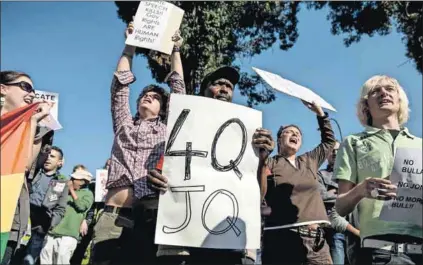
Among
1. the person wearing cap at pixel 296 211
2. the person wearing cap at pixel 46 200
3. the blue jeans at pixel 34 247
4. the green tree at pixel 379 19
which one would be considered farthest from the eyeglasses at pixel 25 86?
the green tree at pixel 379 19

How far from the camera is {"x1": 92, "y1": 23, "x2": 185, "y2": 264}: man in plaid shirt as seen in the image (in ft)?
9.97

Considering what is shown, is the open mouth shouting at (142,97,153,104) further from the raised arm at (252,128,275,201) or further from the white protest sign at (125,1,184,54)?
the raised arm at (252,128,275,201)

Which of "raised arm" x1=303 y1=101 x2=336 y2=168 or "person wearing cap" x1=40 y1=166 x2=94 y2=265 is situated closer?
"raised arm" x1=303 y1=101 x2=336 y2=168

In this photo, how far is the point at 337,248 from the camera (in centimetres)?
486

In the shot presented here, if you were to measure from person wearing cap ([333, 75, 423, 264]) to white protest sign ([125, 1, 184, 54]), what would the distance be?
147cm

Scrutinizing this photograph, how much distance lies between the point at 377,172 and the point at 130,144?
1.42 meters

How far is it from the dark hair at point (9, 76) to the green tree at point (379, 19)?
11409 millimetres

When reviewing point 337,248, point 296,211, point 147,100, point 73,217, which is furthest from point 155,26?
point 73,217

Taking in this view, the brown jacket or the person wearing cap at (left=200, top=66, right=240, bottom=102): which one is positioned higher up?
the person wearing cap at (left=200, top=66, right=240, bottom=102)

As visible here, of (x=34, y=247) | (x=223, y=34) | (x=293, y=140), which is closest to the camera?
(x=293, y=140)

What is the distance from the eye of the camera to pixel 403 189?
7.89 ft

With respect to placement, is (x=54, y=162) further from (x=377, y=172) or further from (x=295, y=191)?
(x=377, y=172)

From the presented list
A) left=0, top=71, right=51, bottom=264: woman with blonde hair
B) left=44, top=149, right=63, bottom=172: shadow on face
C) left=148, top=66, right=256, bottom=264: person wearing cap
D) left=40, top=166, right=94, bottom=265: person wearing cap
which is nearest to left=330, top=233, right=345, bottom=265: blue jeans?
left=148, top=66, right=256, bottom=264: person wearing cap

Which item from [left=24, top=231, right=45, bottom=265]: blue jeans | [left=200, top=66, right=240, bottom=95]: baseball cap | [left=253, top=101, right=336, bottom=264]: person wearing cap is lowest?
[left=24, top=231, right=45, bottom=265]: blue jeans
